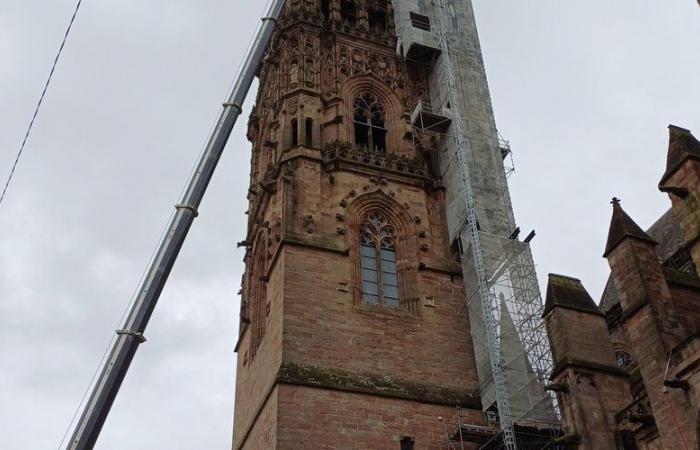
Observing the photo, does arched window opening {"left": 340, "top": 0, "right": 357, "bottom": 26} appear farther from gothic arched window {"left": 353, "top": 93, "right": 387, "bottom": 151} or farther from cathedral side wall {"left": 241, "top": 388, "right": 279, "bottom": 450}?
cathedral side wall {"left": 241, "top": 388, "right": 279, "bottom": 450}

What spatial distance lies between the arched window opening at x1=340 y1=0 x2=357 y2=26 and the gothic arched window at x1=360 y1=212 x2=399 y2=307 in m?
10.3

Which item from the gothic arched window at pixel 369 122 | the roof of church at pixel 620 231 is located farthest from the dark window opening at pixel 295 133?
the roof of church at pixel 620 231

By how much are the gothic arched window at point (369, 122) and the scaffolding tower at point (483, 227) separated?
126 centimetres

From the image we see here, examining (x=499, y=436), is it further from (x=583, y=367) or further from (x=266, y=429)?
(x=266, y=429)

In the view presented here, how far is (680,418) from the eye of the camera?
44.9 feet

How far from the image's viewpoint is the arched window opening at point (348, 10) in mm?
32272

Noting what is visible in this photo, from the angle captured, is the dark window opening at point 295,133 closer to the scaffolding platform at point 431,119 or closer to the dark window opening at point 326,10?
the scaffolding platform at point 431,119

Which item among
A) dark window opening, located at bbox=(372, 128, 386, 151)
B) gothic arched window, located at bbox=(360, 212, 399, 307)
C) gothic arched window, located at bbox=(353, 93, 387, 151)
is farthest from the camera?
dark window opening, located at bbox=(372, 128, 386, 151)

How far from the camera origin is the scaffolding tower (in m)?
20.9

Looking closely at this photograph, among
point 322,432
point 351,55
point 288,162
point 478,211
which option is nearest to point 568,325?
point 322,432

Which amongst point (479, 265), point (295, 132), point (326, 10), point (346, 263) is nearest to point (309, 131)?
point (295, 132)

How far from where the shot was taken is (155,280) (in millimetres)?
17922

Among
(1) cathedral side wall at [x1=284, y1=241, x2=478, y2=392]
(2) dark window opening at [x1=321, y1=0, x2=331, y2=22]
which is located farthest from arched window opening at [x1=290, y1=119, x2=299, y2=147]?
(2) dark window opening at [x1=321, y1=0, x2=331, y2=22]

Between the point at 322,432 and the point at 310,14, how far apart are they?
52.4ft
